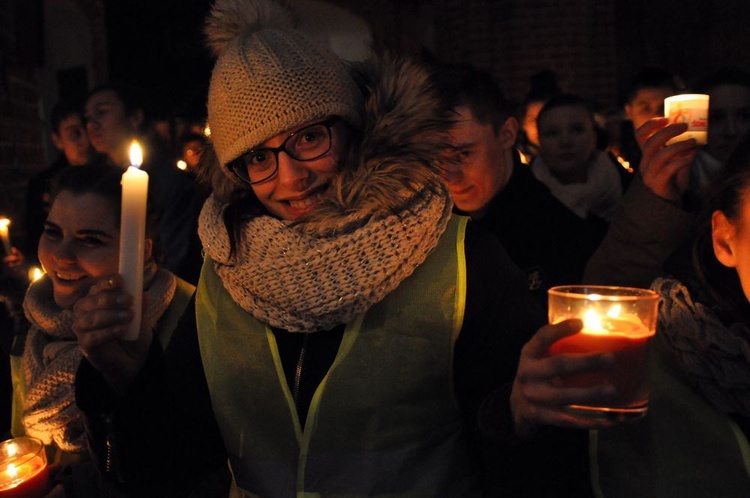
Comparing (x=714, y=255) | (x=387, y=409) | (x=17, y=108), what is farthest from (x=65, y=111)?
(x=714, y=255)

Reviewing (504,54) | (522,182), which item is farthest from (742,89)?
(504,54)

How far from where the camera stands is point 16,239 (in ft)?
15.9

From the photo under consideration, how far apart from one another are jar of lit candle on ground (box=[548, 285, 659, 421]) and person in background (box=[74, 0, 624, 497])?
32cm

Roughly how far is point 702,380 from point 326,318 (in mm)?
890

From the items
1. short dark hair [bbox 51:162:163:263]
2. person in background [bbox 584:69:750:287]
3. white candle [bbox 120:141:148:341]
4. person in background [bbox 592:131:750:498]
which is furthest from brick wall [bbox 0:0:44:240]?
person in background [bbox 592:131:750:498]

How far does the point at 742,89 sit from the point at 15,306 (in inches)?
144

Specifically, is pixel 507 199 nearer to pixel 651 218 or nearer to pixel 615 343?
pixel 651 218

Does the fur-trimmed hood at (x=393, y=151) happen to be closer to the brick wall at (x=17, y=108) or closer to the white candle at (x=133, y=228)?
the white candle at (x=133, y=228)

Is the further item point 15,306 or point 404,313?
point 15,306

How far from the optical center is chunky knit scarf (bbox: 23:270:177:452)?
216 cm

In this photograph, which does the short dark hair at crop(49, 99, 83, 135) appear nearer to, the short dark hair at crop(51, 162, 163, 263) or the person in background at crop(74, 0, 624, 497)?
the short dark hair at crop(51, 162, 163, 263)

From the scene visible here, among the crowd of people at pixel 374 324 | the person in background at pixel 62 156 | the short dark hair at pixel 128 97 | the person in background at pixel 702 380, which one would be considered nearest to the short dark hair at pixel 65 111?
the person in background at pixel 62 156

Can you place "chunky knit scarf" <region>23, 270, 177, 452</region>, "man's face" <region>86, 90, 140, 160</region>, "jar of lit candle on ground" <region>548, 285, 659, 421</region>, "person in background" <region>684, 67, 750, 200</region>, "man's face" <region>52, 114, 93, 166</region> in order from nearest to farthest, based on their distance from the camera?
"jar of lit candle on ground" <region>548, 285, 659, 421</region> < "chunky knit scarf" <region>23, 270, 177, 452</region> < "person in background" <region>684, 67, 750, 200</region> < "man's face" <region>86, 90, 140, 160</region> < "man's face" <region>52, 114, 93, 166</region>

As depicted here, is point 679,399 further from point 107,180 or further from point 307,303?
point 107,180
